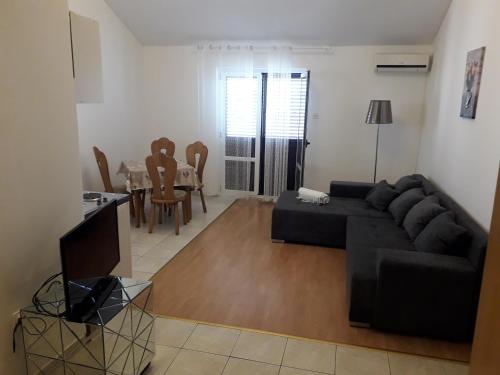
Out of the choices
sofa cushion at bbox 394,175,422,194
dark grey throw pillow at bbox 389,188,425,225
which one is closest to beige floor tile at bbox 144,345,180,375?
dark grey throw pillow at bbox 389,188,425,225

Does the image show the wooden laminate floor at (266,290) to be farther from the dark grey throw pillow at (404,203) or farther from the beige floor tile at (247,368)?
the dark grey throw pillow at (404,203)

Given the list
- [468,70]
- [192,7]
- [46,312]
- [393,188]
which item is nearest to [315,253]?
[393,188]

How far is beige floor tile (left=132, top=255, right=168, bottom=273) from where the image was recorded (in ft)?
11.8

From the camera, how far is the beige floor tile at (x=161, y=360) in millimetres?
2250

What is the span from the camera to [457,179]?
11.6 feet

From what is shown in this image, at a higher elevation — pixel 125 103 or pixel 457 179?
pixel 125 103

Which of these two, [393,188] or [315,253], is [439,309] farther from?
[393,188]

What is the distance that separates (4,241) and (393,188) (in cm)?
388

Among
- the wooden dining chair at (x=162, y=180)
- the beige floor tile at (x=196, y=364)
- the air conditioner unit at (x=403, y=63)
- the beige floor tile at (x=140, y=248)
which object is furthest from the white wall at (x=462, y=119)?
the beige floor tile at (x=140, y=248)

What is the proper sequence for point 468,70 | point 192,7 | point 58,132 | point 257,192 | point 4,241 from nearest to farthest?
point 4,241, point 58,132, point 468,70, point 192,7, point 257,192

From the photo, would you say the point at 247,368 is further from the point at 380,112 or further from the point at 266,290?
the point at 380,112

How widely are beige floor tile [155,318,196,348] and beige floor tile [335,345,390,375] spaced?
965mm

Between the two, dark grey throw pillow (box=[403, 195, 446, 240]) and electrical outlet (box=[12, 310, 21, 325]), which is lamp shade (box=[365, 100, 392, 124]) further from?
electrical outlet (box=[12, 310, 21, 325])

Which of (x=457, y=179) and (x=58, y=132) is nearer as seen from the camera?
(x=58, y=132)
